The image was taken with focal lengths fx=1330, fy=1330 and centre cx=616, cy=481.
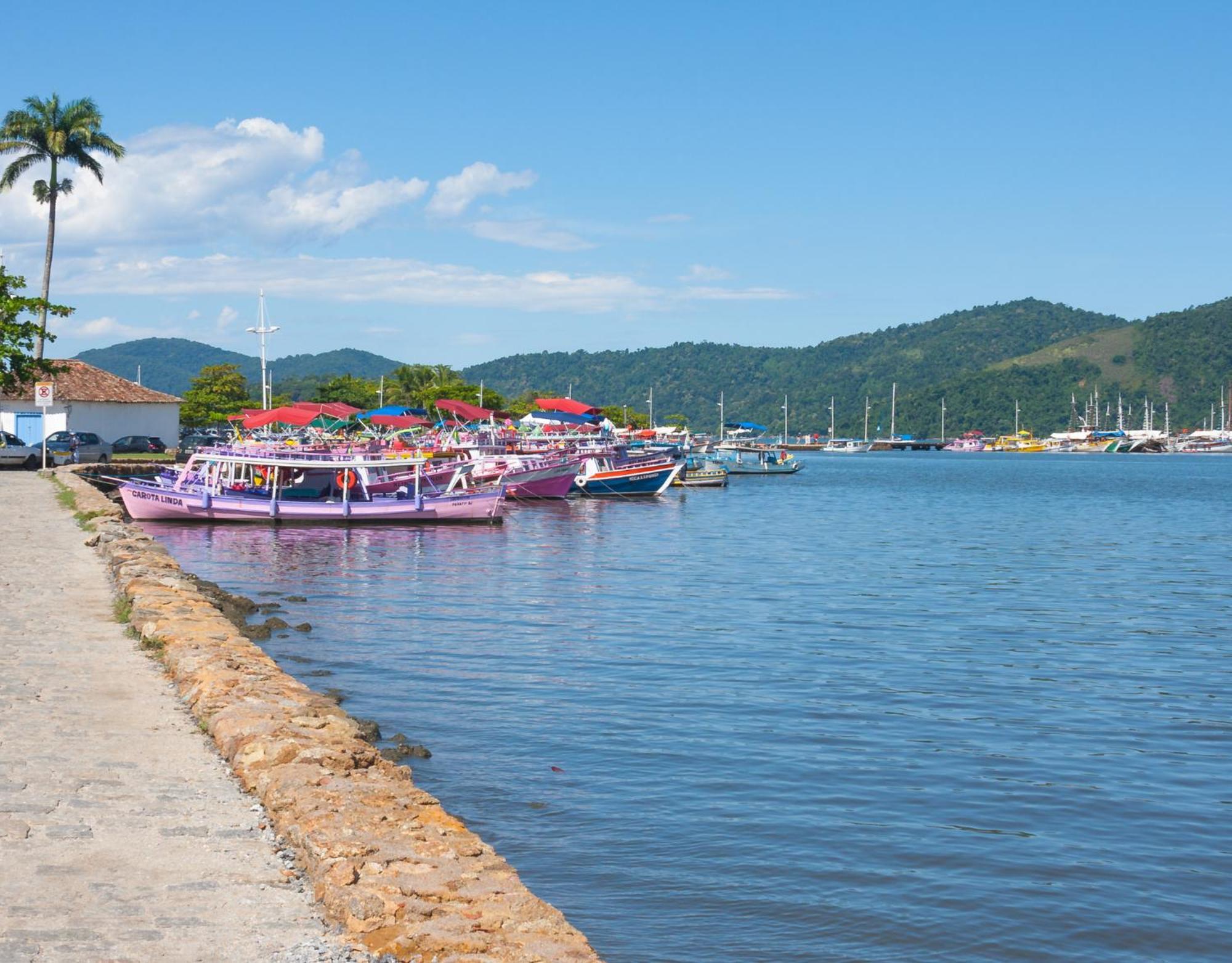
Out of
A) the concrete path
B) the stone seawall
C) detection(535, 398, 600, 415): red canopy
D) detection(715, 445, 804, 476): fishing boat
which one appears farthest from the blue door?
the stone seawall

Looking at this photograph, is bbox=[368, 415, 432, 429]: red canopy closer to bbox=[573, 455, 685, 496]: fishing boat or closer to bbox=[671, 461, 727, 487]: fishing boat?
bbox=[573, 455, 685, 496]: fishing boat

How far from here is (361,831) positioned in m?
7.62

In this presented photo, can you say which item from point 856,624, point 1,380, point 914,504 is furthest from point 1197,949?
point 914,504

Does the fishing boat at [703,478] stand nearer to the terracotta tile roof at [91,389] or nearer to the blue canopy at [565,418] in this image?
the blue canopy at [565,418]

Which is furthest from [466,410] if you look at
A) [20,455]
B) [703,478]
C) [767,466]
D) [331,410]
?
[767,466]

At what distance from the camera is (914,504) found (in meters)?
71.6

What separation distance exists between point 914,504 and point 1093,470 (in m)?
80.9

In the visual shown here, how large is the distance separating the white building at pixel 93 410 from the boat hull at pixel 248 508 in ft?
80.3

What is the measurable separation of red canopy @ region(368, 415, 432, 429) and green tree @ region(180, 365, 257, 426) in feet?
81.1

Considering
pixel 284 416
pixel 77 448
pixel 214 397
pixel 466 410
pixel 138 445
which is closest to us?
pixel 77 448

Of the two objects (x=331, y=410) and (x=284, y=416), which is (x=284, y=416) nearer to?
(x=284, y=416)

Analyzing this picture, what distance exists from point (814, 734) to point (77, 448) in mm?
53746

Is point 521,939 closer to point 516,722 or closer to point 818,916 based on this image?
point 818,916

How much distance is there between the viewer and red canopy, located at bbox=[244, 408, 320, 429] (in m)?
69.4
